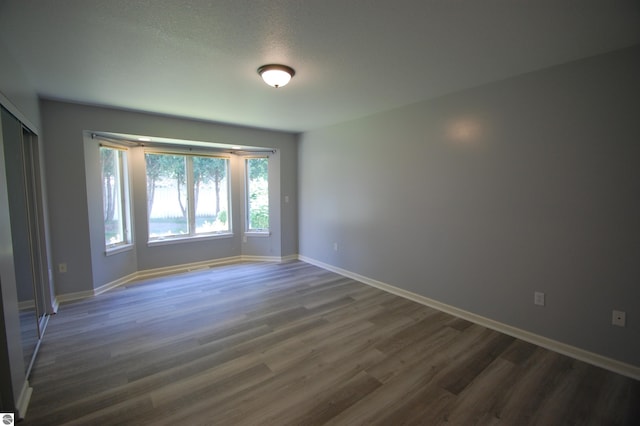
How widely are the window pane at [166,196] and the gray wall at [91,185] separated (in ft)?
0.49

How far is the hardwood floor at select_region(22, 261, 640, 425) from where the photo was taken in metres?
1.80

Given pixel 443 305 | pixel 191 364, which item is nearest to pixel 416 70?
pixel 443 305

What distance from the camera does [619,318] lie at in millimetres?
2199

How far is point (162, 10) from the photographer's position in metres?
1.67

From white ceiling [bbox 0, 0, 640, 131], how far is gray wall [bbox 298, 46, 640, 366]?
1.05ft

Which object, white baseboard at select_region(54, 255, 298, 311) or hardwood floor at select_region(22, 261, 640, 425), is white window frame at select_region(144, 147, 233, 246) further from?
hardwood floor at select_region(22, 261, 640, 425)

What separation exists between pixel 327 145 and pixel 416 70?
95.0 inches

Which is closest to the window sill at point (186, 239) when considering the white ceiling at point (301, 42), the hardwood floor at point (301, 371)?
the hardwood floor at point (301, 371)

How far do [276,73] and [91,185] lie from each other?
118 inches

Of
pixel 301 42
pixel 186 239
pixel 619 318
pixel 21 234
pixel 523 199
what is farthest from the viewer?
pixel 186 239

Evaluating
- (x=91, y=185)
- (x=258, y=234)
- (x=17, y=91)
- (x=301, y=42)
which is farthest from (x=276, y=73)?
(x=258, y=234)

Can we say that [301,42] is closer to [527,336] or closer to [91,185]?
[527,336]

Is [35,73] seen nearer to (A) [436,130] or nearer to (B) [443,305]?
(A) [436,130]

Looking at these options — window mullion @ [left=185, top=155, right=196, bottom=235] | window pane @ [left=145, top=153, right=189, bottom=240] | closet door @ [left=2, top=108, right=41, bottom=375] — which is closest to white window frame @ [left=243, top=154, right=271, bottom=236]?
window mullion @ [left=185, top=155, right=196, bottom=235]
